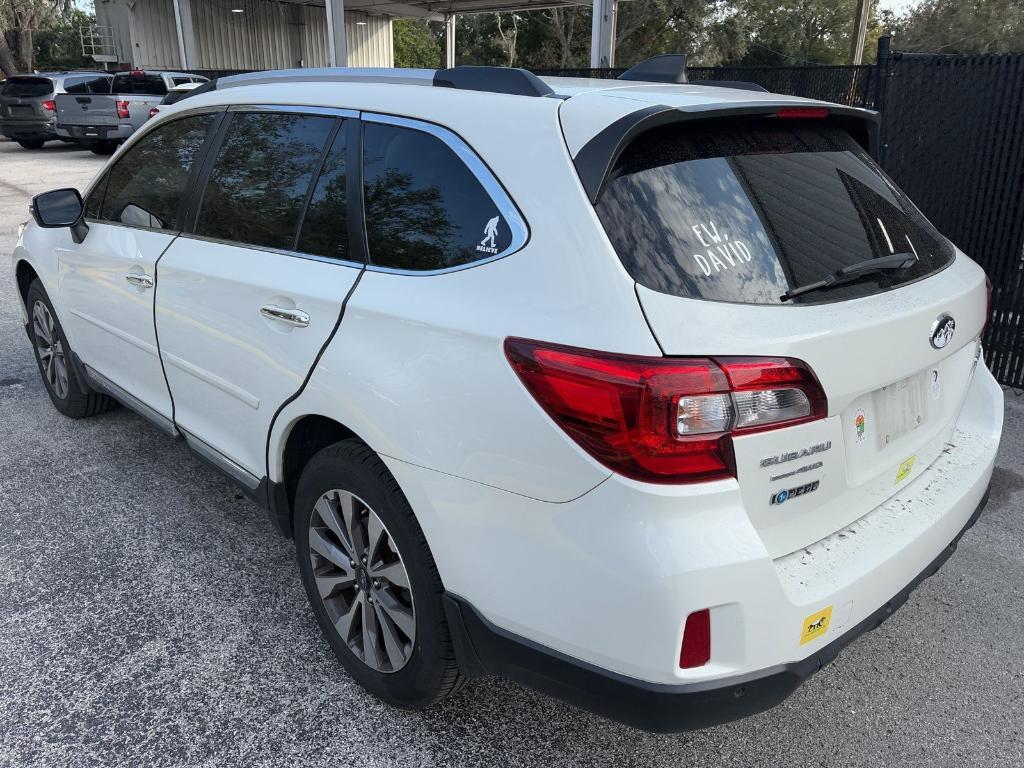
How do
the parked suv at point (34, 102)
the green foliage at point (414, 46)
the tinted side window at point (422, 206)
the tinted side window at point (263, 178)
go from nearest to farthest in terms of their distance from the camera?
the tinted side window at point (422, 206), the tinted side window at point (263, 178), the parked suv at point (34, 102), the green foliage at point (414, 46)

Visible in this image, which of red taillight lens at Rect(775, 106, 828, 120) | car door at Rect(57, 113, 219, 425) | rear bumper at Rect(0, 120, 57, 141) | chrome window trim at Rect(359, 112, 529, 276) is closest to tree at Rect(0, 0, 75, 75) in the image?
rear bumper at Rect(0, 120, 57, 141)

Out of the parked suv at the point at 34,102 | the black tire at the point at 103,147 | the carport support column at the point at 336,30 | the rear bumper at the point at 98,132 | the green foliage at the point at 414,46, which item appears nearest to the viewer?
the rear bumper at the point at 98,132

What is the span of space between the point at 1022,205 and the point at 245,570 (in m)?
4.87

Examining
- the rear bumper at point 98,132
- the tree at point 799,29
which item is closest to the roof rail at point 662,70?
the rear bumper at point 98,132

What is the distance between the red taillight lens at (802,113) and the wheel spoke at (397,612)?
167cm

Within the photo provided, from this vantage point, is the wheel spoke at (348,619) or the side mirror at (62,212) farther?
the side mirror at (62,212)

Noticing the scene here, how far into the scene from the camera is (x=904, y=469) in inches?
86.4

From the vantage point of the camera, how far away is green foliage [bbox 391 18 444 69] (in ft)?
167

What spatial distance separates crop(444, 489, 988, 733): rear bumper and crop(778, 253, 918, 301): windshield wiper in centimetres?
81

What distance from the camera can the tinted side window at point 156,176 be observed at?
319 cm

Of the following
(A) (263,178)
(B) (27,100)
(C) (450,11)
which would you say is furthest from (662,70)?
(C) (450,11)

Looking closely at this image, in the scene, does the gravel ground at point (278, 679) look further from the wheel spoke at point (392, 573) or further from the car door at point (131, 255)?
the car door at point (131, 255)

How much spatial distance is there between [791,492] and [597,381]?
517 millimetres

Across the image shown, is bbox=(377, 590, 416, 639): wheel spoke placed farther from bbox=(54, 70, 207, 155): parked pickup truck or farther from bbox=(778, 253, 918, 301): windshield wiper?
bbox=(54, 70, 207, 155): parked pickup truck
